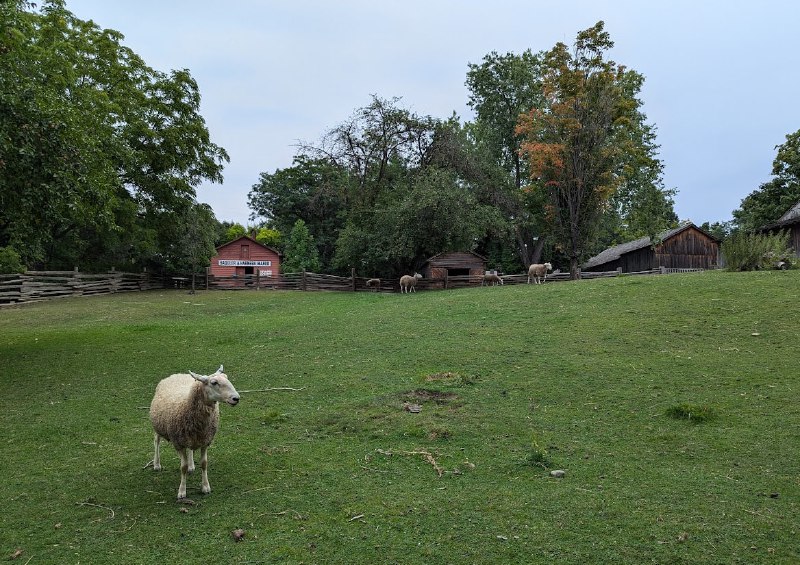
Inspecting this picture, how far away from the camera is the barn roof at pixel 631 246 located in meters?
44.3

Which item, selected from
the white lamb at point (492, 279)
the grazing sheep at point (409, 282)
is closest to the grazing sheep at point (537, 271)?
the white lamb at point (492, 279)

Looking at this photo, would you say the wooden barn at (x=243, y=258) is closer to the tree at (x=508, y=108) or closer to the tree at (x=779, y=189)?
the tree at (x=508, y=108)

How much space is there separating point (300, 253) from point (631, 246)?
29.3 metres

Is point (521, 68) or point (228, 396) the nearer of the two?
point (228, 396)

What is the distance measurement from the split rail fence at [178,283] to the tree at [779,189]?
7.18 metres

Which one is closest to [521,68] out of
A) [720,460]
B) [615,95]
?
[615,95]

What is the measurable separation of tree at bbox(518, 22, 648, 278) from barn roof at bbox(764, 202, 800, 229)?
963cm

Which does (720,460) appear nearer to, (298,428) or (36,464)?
(298,428)

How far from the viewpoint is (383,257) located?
35.9 metres

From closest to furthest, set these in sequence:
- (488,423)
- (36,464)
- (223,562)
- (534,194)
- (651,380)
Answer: (223,562)
(36,464)
(488,423)
(651,380)
(534,194)

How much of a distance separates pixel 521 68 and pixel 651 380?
42.7 meters

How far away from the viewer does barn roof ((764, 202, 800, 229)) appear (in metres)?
30.8

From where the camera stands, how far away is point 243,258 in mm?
45375

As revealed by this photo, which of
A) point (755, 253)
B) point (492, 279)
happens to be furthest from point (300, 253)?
point (755, 253)
